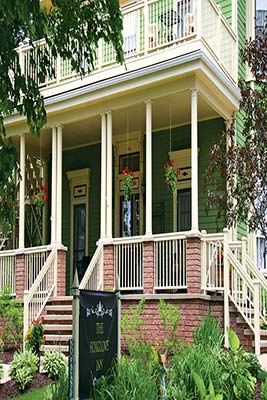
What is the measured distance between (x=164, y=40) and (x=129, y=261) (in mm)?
4748

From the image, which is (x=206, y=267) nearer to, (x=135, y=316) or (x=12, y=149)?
(x=135, y=316)

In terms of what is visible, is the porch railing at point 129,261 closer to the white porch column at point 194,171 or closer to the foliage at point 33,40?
the white porch column at point 194,171

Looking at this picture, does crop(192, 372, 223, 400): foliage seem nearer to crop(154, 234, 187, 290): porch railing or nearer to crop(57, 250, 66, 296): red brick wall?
crop(154, 234, 187, 290): porch railing

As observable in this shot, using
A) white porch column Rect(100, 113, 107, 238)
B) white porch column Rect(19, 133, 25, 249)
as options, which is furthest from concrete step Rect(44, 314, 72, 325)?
white porch column Rect(19, 133, 25, 249)

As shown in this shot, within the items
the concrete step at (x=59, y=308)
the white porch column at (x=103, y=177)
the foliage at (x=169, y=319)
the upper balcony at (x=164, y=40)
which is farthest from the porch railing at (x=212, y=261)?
the upper balcony at (x=164, y=40)

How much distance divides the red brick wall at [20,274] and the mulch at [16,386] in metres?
4.64

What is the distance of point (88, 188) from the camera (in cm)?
1645

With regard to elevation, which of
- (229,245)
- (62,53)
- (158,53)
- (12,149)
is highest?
(158,53)

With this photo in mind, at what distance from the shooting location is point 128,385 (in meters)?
6.40

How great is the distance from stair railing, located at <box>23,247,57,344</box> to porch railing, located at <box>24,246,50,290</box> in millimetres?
444

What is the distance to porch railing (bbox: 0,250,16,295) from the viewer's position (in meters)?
14.3

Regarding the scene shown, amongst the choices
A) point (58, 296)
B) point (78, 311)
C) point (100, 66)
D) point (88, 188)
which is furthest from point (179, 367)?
point (88, 188)

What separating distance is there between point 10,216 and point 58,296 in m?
7.39

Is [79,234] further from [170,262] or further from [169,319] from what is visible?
[169,319]
